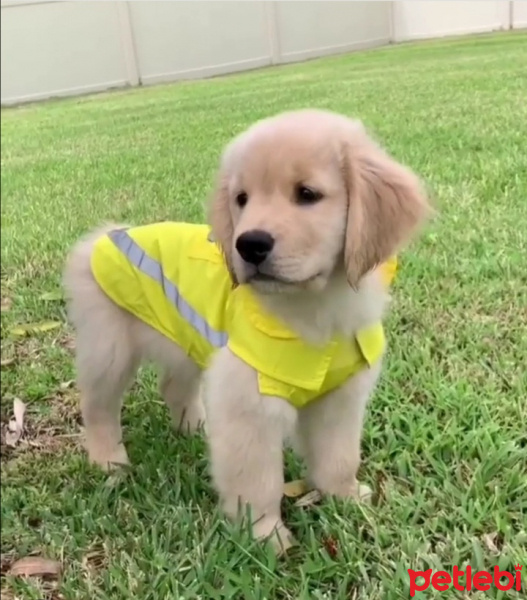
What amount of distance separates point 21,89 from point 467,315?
115cm

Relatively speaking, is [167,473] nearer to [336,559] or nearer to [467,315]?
[336,559]

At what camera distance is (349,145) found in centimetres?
161

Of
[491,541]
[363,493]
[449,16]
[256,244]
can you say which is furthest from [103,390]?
[449,16]

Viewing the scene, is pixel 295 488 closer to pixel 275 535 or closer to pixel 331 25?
pixel 275 535

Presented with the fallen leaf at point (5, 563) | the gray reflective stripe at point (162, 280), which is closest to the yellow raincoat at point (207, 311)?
the gray reflective stripe at point (162, 280)

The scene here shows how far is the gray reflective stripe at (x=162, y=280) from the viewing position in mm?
1849

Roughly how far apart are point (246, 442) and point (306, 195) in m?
0.48

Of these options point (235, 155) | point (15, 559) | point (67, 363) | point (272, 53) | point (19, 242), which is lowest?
point (15, 559)

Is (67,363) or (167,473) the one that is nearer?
(167,473)

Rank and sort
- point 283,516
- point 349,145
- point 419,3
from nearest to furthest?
point 349,145
point 419,3
point 283,516

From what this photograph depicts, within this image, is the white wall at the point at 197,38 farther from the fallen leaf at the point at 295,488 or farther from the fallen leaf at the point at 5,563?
the fallen leaf at the point at 5,563

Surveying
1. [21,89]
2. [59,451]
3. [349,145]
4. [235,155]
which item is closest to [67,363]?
[59,451]

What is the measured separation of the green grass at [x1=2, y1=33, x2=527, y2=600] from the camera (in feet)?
5.64

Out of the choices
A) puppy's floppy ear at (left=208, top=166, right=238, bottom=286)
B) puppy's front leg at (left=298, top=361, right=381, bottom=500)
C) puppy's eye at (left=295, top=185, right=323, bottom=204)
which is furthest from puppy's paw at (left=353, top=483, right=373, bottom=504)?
puppy's eye at (left=295, top=185, right=323, bottom=204)
